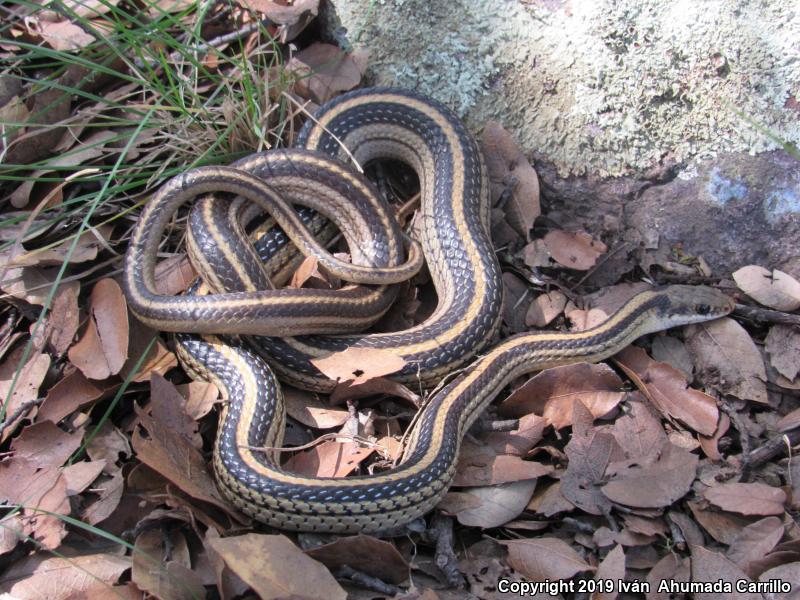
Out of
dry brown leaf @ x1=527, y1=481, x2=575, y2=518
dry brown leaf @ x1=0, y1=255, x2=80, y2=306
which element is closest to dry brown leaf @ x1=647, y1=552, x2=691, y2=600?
dry brown leaf @ x1=527, y1=481, x2=575, y2=518

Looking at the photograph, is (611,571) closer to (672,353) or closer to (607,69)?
(672,353)

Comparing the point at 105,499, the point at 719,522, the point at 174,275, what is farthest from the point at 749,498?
the point at 174,275

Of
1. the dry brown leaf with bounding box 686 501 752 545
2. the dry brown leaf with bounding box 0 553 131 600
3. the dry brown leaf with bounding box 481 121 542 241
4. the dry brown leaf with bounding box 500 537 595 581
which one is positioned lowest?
the dry brown leaf with bounding box 0 553 131 600

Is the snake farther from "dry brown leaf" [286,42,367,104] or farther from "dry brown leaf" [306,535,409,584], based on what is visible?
"dry brown leaf" [286,42,367,104]

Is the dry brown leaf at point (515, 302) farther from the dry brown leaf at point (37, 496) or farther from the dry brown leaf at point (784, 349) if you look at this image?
the dry brown leaf at point (37, 496)

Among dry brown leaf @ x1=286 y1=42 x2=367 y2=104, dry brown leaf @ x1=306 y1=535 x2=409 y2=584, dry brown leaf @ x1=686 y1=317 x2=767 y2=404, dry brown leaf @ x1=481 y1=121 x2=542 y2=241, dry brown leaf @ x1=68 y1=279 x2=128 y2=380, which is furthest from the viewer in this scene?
dry brown leaf @ x1=286 y1=42 x2=367 y2=104

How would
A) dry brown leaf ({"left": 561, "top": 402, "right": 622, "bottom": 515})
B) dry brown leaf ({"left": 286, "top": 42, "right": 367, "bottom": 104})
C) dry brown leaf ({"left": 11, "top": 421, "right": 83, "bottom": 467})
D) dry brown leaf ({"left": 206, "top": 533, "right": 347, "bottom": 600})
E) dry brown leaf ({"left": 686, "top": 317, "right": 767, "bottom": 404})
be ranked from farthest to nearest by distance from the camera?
dry brown leaf ({"left": 286, "top": 42, "right": 367, "bottom": 104})
dry brown leaf ({"left": 686, "top": 317, "right": 767, "bottom": 404})
dry brown leaf ({"left": 561, "top": 402, "right": 622, "bottom": 515})
dry brown leaf ({"left": 11, "top": 421, "right": 83, "bottom": 467})
dry brown leaf ({"left": 206, "top": 533, "right": 347, "bottom": 600})
